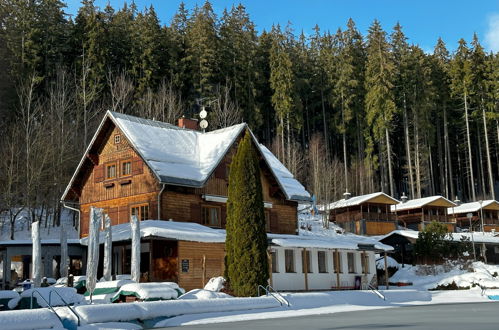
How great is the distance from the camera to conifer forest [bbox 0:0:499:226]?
4806 centimetres

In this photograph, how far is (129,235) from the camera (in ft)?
81.4

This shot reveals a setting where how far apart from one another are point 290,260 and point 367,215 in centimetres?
1950

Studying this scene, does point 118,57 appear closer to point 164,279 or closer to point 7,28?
point 7,28

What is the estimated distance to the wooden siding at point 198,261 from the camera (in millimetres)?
25672

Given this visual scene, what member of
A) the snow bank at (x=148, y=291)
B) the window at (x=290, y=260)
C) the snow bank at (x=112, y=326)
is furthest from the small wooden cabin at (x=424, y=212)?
the snow bank at (x=112, y=326)

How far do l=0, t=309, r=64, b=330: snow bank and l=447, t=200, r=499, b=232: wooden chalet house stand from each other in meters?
48.5

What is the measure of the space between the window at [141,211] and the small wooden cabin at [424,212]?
29876 mm

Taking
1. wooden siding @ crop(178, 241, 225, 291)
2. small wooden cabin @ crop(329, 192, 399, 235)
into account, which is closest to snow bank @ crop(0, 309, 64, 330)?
wooden siding @ crop(178, 241, 225, 291)

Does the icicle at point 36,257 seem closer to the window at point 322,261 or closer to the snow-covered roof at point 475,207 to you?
the window at point 322,261

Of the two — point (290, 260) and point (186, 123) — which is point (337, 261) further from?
point (186, 123)

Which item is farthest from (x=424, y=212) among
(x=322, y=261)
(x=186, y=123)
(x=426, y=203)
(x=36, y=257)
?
(x=36, y=257)

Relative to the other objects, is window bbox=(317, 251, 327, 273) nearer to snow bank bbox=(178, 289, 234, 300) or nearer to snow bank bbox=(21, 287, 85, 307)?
snow bank bbox=(178, 289, 234, 300)

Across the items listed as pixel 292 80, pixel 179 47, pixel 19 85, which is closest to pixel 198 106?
pixel 179 47

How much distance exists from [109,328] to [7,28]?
4544 centimetres
